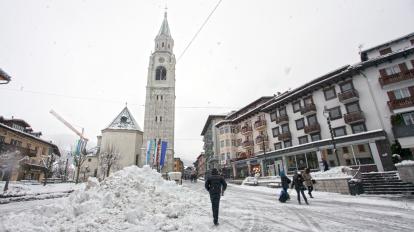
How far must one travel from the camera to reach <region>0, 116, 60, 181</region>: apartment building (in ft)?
100

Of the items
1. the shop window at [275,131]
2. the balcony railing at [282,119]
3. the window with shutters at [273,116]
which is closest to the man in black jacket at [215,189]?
the balcony railing at [282,119]

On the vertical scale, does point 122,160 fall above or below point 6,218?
above

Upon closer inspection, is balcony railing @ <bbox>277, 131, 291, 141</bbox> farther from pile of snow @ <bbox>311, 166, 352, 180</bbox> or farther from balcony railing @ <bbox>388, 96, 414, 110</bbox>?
pile of snow @ <bbox>311, 166, 352, 180</bbox>

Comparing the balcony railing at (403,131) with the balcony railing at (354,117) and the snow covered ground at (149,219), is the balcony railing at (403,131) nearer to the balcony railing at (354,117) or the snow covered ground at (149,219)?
the balcony railing at (354,117)

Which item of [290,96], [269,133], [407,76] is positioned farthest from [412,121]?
[269,133]

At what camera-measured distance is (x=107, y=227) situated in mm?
5672

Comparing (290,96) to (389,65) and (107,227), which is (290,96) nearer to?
(389,65)

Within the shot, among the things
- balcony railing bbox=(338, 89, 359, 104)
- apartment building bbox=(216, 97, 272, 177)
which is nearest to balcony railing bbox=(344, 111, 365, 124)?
balcony railing bbox=(338, 89, 359, 104)

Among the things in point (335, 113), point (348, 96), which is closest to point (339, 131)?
point (335, 113)

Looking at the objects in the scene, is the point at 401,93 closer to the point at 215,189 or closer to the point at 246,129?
the point at 246,129

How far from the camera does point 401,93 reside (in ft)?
70.0

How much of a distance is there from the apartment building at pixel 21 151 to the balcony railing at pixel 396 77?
1908 inches

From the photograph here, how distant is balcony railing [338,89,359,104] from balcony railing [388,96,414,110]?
3.39m

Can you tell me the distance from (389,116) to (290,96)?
1190 cm
